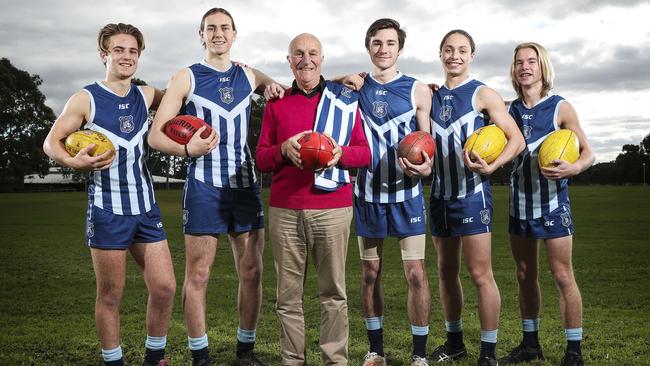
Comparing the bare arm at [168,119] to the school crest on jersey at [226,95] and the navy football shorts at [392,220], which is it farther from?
the navy football shorts at [392,220]

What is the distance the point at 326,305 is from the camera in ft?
15.2

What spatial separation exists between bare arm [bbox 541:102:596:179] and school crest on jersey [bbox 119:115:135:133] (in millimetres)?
3300

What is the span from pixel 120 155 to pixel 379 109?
208 centimetres

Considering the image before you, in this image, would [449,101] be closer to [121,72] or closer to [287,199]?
[287,199]

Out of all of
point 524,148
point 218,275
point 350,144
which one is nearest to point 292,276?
point 350,144

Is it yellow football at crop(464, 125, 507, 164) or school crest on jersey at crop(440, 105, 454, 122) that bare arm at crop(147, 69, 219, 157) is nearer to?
school crest on jersey at crop(440, 105, 454, 122)

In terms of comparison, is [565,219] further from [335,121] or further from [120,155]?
[120,155]

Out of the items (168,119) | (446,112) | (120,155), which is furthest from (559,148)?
(120,155)

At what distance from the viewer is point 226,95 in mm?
5133

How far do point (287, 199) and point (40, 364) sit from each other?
2.95 m

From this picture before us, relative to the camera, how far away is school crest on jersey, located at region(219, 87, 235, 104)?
16.8ft

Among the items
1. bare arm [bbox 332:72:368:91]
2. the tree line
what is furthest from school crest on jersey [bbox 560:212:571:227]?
the tree line

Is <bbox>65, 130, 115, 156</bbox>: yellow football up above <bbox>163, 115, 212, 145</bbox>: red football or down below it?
below

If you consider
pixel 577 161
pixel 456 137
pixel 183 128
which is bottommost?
pixel 577 161
